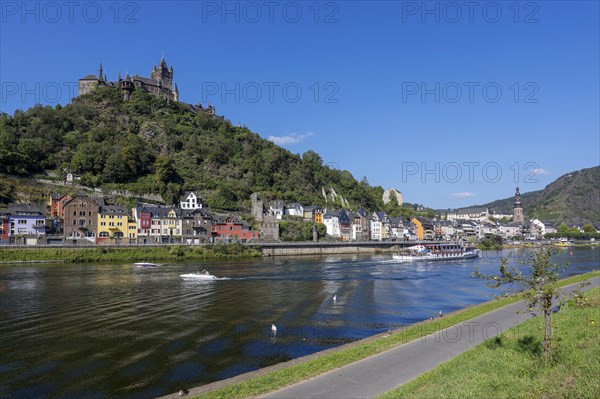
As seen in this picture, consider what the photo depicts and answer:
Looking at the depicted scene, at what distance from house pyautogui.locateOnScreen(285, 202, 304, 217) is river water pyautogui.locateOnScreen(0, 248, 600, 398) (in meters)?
57.8

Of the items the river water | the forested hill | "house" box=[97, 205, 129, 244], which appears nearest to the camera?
the river water

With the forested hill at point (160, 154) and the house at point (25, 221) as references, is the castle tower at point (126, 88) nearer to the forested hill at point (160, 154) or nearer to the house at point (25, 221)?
the forested hill at point (160, 154)

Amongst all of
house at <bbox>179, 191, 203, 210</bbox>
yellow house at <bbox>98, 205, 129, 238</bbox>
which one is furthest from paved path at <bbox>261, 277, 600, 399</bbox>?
house at <bbox>179, 191, 203, 210</bbox>

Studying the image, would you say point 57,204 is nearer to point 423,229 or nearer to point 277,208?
point 277,208

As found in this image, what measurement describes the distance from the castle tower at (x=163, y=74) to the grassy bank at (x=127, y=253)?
97640mm

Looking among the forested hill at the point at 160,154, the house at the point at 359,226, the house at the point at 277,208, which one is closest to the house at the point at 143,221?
the forested hill at the point at 160,154

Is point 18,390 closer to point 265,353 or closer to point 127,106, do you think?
point 265,353

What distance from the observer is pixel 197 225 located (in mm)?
86688

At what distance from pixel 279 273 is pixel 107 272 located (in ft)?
64.7

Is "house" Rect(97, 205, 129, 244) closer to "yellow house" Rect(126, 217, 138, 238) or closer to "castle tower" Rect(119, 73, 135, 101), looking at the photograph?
"yellow house" Rect(126, 217, 138, 238)

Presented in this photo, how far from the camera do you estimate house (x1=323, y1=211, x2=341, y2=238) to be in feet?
363

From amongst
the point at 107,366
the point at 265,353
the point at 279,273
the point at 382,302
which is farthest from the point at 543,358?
the point at 279,273

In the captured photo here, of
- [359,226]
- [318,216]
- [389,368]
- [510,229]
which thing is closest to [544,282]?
[389,368]

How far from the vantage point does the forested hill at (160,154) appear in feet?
318
